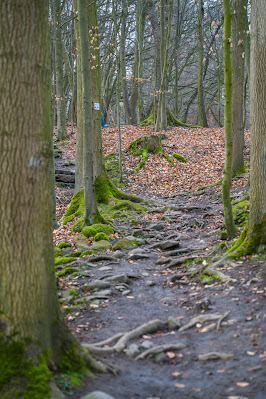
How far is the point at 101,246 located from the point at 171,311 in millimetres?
3566

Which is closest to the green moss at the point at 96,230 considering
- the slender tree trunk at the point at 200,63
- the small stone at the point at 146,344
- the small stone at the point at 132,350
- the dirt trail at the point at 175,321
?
the dirt trail at the point at 175,321

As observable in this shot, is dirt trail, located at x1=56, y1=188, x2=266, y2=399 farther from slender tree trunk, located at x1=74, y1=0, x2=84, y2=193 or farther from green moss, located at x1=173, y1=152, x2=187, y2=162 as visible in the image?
green moss, located at x1=173, y1=152, x2=187, y2=162

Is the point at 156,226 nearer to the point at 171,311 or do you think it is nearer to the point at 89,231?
the point at 89,231

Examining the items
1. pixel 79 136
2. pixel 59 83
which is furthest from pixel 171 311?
pixel 59 83

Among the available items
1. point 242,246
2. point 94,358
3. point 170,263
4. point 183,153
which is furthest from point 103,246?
point 183,153

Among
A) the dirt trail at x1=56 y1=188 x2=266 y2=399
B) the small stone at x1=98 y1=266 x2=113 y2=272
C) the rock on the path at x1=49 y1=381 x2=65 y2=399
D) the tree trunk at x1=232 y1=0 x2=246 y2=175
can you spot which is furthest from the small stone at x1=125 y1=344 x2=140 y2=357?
the tree trunk at x1=232 y1=0 x2=246 y2=175

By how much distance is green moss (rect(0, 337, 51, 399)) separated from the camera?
3113mm

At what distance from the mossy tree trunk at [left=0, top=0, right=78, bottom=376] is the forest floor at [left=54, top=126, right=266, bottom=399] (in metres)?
0.64

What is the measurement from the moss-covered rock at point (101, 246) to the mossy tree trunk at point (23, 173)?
17.7 ft

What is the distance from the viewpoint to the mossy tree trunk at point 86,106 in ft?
30.6

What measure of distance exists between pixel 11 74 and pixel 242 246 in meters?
4.93

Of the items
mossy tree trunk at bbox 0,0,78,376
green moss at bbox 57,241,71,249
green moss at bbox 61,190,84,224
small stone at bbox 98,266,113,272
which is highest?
mossy tree trunk at bbox 0,0,78,376

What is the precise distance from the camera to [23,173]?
11.2 ft

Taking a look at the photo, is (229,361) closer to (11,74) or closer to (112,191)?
(11,74)
